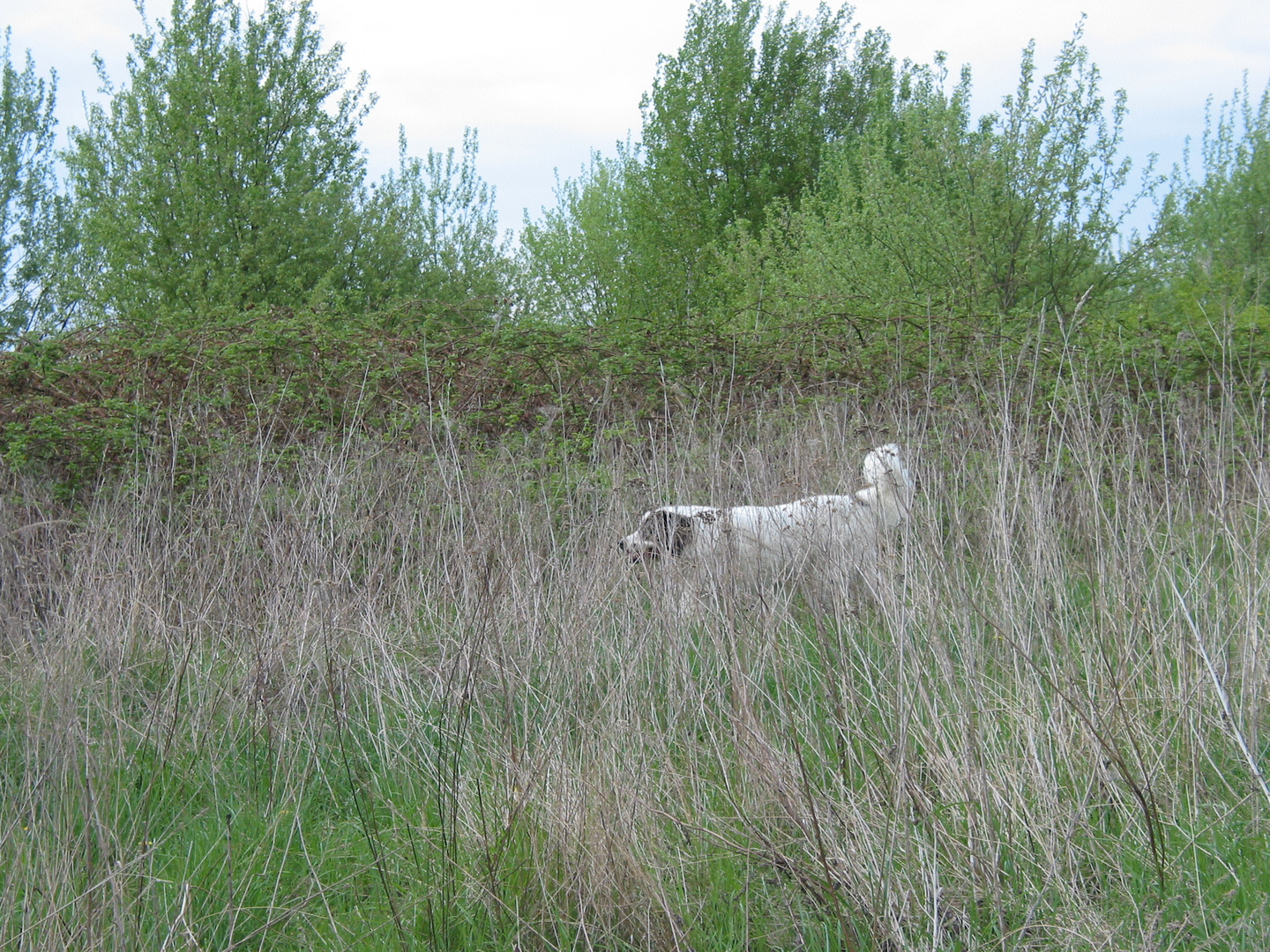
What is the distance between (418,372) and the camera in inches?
291

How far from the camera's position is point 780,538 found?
3.19 meters

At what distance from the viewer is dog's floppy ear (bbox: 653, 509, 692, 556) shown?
3535mm

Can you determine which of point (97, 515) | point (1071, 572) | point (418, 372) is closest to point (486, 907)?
point (1071, 572)

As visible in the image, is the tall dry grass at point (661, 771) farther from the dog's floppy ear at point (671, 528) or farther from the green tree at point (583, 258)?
the green tree at point (583, 258)

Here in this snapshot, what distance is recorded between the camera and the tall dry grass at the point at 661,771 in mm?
2066

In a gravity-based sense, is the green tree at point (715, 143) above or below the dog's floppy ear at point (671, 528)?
above

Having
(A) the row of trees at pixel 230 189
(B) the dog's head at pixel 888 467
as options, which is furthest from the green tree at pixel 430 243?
(B) the dog's head at pixel 888 467

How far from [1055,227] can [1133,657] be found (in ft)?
29.5

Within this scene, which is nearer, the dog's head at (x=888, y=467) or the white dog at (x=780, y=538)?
the white dog at (x=780, y=538)

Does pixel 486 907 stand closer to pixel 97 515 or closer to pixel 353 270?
pixel 97 515

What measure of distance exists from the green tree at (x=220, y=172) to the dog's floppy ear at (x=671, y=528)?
1012cm

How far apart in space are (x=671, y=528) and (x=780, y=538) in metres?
0.56

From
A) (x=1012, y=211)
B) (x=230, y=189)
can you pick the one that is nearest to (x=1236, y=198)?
(x=1012, y=211)

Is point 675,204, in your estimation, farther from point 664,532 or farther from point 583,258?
point 664,532
